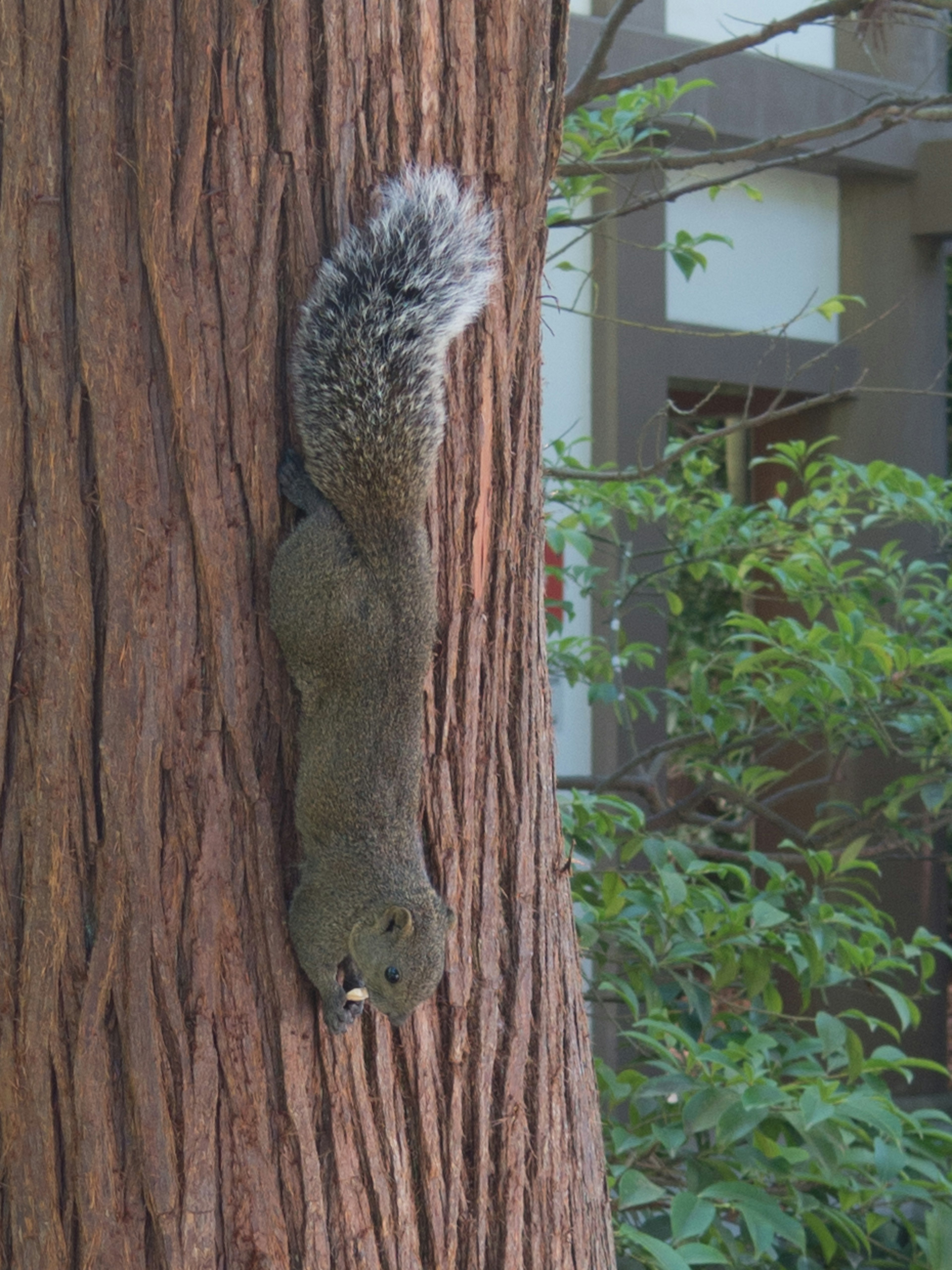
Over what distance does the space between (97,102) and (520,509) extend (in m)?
0.79

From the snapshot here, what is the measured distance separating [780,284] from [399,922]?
180 inches

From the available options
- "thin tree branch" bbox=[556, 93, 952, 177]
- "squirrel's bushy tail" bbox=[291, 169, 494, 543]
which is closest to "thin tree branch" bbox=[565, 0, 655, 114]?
"thin tree branch" bbox=[556, 93, 952, 177]

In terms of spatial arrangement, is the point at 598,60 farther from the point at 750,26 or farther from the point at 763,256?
the point at 763,256

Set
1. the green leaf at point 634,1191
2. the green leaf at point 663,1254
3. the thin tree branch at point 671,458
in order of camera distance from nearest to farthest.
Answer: the green leaf at point 663,1254, the green leaf at point 634,1191, the thin tree branch at point 671,458

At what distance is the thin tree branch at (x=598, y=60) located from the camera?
10.2 feet

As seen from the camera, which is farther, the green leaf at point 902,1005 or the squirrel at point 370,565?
the green leaf at point 902,1005

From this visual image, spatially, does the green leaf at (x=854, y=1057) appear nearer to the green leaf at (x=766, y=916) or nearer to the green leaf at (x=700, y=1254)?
the green leaf at (x=766, y=916)

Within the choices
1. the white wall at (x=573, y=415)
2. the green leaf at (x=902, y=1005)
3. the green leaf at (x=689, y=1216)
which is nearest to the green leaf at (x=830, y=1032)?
the green leaf at (x=902, y=1005)

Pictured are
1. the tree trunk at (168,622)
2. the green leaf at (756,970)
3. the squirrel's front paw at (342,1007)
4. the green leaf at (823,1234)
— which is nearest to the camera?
the tree trunk at (168,622)

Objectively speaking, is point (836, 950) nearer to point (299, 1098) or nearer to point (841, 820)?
point (841, 820)

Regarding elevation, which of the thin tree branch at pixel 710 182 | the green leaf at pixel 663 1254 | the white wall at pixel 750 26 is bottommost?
the green leaf at pixel 663 1254

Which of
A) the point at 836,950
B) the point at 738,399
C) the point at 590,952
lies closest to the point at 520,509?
the point at 590,952

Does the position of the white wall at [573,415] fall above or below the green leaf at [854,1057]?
above

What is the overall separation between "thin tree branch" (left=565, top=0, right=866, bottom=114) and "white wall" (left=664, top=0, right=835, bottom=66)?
8.03 feet
